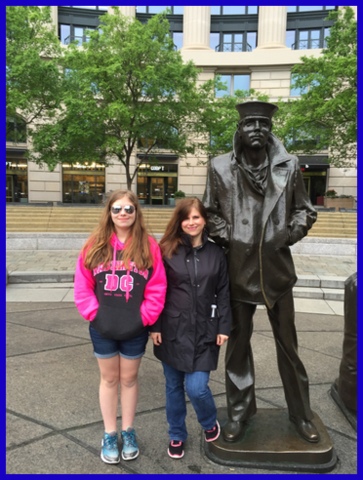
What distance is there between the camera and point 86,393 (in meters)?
3.91

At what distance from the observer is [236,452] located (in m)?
2.89

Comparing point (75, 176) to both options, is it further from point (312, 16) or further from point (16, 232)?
point (312, 16)

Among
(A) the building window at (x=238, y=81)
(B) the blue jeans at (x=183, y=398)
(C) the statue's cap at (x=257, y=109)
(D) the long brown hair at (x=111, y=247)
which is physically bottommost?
(B) the blue jeans at (x=183, y=398)

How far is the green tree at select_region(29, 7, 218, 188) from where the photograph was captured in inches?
659

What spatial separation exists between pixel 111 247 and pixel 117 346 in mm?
698

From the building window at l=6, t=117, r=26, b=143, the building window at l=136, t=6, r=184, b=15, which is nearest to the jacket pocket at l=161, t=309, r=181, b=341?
the building window at l=6, t=117, r=26, b=143

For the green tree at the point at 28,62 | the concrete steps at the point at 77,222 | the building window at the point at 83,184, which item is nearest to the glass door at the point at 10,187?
the building window at the point at 83,184

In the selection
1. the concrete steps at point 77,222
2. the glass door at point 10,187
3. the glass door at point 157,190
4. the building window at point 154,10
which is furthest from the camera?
the glass door at point 157,190

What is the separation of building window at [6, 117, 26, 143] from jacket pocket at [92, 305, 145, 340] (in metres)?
18.9

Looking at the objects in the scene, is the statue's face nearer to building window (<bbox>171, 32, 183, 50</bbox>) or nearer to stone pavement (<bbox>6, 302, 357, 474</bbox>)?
stone pavement (<bbox>6, 302, 357, 474</bbox>)

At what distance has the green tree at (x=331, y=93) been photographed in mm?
16312

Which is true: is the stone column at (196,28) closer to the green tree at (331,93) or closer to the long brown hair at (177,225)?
the green tree at (331,93)

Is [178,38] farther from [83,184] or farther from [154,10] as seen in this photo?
[83,184]

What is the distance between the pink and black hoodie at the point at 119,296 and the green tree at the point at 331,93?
16059 mm
